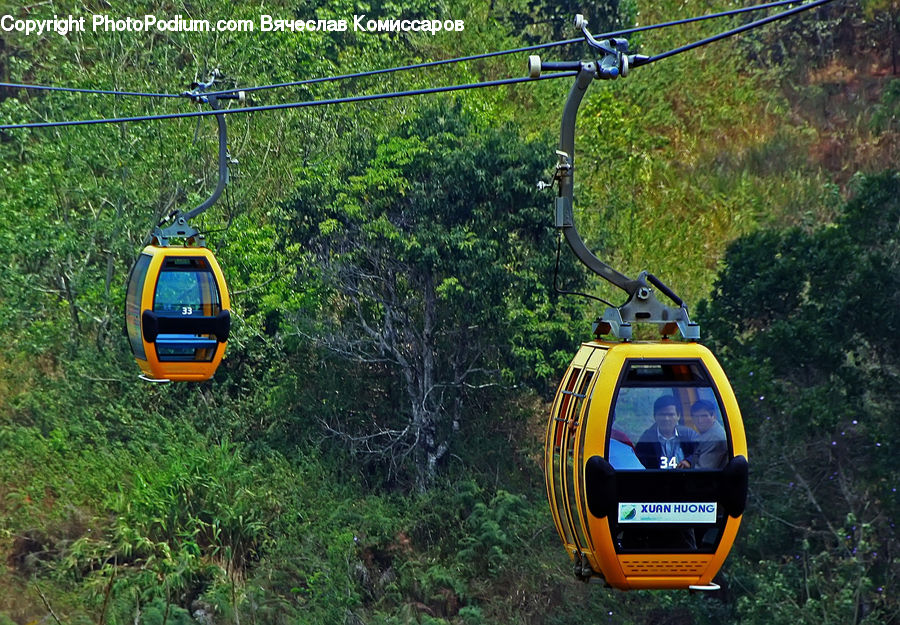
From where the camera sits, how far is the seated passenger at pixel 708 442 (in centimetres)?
768

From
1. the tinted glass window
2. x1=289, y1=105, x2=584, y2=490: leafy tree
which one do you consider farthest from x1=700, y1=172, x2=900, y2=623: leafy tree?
the tinted glass window

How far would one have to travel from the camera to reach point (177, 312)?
44.0 feet

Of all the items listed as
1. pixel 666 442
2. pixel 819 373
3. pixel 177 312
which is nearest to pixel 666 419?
pixel 666 442

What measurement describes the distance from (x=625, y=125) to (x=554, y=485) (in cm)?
1657

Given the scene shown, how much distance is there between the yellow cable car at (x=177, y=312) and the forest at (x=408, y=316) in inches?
146

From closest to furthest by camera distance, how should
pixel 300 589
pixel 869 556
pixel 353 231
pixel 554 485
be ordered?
pixel 554 485, pixel 869 556, pixel 300 589, pixel 353 231

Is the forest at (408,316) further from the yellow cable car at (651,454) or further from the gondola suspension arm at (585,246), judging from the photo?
the gondola suspension arm at (585,246)

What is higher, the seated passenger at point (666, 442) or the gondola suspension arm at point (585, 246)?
the gondola suspension arm at point (585, 246)

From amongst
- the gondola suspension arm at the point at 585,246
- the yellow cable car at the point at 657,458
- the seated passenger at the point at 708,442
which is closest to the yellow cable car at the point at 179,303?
the gondola suspension arm at the point at 585,246

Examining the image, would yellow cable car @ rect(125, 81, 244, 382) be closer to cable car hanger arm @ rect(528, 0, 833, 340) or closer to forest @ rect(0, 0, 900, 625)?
forest @ rect(0, 0, 900, 625)

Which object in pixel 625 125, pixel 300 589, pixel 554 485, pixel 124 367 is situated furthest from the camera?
pixel 625 125

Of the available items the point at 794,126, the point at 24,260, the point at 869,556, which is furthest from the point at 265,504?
the point at 794,126

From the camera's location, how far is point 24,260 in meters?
23.1

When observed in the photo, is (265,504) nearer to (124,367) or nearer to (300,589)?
(300,589)
